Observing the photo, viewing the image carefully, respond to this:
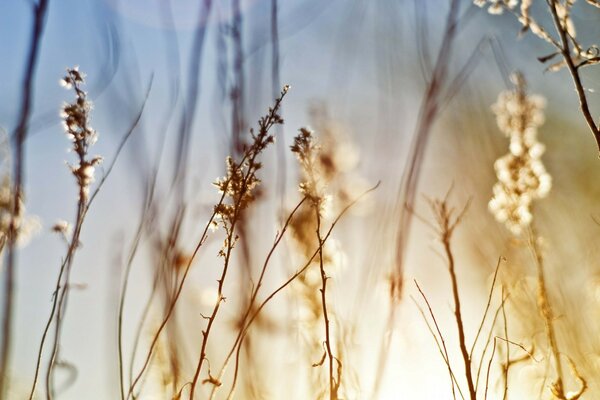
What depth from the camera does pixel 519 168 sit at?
197cm

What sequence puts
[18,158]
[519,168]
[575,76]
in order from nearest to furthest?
[18,158]
[575,76]
[519,168]

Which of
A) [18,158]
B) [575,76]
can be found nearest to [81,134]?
[18,158]

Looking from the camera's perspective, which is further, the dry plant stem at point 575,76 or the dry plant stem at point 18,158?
the dry plant stem at point 575,76

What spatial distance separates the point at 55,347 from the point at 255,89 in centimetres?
116

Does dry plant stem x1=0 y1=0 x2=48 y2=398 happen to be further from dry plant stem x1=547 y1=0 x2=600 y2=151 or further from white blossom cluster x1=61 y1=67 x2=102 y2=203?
dry plant stem x1=547 y1=0 x2=600 y2=151

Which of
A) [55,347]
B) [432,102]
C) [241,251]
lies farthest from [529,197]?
[55,347]

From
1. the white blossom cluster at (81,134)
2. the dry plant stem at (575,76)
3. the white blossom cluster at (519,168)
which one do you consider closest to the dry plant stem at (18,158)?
the white blossom cluster at (81,134)

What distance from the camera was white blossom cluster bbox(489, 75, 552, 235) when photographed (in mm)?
1871

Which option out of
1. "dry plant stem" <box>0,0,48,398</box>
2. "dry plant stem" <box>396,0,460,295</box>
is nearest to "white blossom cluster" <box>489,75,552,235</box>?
"dry plant stem" <box>396,0,460,295</box>

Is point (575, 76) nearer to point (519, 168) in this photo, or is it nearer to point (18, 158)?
point (519, 168)

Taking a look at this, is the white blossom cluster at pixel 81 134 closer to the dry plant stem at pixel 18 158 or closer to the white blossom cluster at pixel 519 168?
the dry plant stem at pixel 18 158

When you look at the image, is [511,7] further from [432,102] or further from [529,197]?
[529,197]

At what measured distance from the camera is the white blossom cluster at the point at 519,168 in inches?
73.7

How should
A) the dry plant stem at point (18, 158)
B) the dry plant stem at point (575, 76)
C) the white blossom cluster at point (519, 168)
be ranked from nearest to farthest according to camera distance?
the dry plant stem at point (18, 158)
the dry plant stem at point (575, 76)
the white blossom cluster at point (519, 168)
